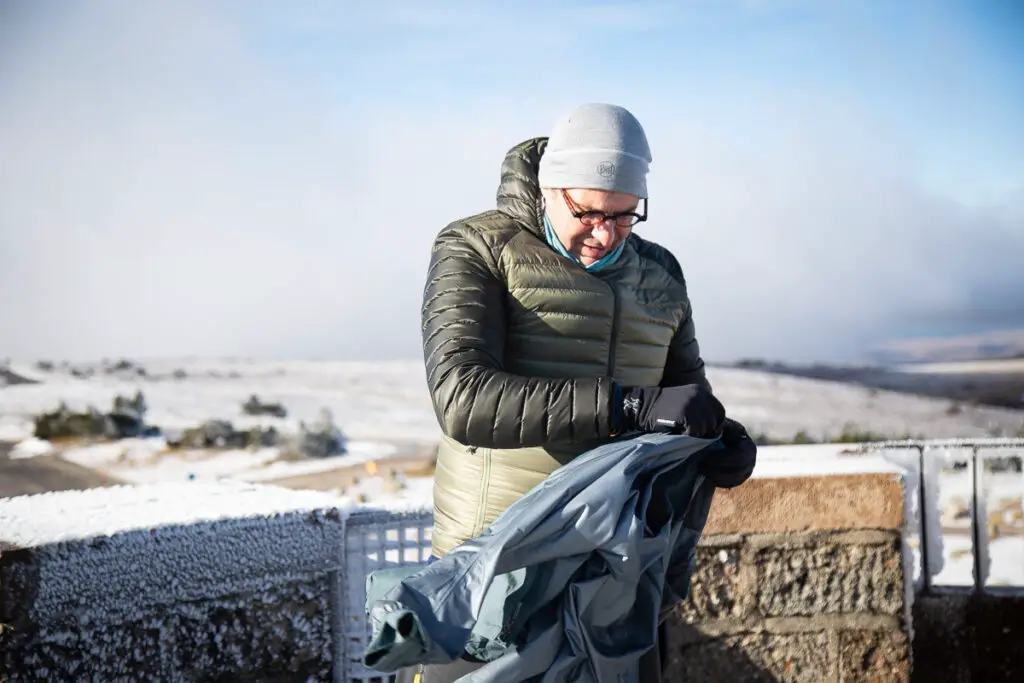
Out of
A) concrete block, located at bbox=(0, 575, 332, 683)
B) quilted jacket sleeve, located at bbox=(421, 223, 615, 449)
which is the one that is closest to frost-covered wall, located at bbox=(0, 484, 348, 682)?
concrete block, located at bbox=(0, 575, 332, 683)

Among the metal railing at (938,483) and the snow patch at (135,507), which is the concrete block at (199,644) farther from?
the metal railing at (938,483)

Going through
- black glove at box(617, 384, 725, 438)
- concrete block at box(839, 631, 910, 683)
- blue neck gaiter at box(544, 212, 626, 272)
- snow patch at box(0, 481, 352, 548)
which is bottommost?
concrete block at box(839, 631, 910, 683)

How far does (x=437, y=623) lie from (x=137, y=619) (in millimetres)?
1096

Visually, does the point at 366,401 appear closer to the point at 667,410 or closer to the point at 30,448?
the point at 30,448

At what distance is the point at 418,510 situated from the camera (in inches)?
113

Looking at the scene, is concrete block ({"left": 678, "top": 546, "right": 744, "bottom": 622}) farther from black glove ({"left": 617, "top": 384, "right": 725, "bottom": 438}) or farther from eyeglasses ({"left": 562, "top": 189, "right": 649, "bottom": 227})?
eyeglasses ({"left": 562, "top": 189, "right": 649, "bottom": 227})

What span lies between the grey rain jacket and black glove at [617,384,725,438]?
0.33 ft

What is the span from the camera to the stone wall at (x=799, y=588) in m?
2.93

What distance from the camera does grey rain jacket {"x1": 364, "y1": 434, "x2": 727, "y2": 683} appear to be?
1.68 metres

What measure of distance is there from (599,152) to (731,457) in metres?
0.72

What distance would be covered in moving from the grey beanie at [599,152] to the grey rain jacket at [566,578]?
525 millimetres

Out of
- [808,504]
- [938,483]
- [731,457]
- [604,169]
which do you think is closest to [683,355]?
[731,457]

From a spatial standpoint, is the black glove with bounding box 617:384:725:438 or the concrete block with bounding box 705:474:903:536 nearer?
the black glove with bounding box 617:384:725:438

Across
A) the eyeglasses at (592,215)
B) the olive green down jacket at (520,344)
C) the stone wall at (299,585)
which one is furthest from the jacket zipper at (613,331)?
the stone wall at (299,585)
